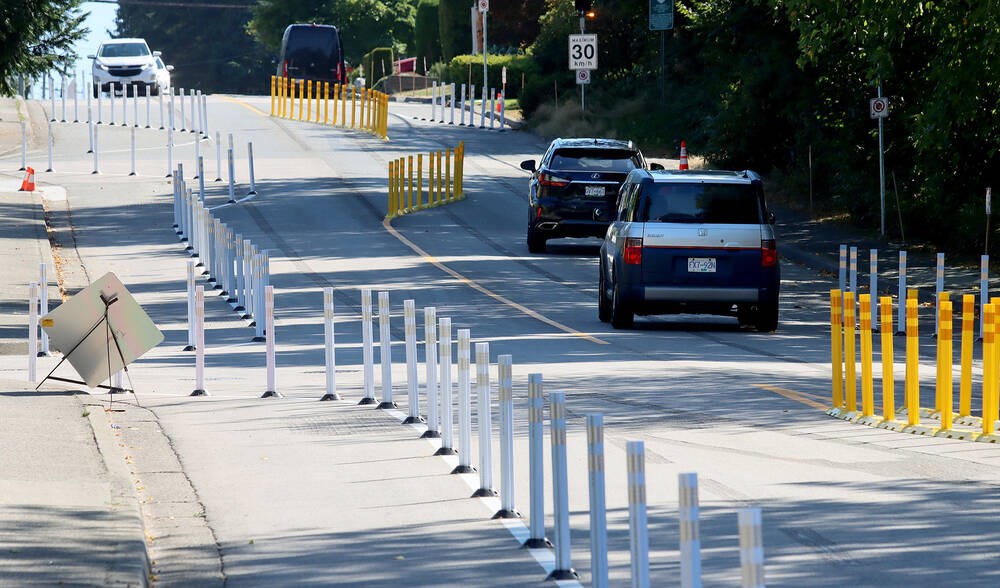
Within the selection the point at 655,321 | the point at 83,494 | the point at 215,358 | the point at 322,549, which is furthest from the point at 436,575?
the point at 655,321

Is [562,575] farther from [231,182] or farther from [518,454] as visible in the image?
[231,182]

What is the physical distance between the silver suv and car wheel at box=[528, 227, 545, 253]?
893cm

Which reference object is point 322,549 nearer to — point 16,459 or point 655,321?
point 16,459

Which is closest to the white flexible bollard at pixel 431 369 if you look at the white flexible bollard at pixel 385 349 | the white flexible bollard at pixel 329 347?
the white flexible bollard at pixel 385 349

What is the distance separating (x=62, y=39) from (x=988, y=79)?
62.5ft

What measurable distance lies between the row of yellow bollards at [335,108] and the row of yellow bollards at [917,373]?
36.2 metres

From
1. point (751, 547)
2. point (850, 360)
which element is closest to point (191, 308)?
point (850, 360)

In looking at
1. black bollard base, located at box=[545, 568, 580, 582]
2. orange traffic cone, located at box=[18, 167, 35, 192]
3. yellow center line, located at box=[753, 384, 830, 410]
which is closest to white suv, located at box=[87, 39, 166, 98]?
orange traffic cone, located at box=[18, 167, 35, 192]

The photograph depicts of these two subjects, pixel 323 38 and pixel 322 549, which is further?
pixel 323 38

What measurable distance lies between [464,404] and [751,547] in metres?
5.95

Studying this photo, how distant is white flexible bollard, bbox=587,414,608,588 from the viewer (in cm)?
733

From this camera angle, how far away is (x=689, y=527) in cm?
559

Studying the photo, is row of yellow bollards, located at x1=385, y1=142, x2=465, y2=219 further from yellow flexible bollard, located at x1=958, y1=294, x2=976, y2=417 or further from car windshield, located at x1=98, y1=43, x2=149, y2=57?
car windshield, located at x1=98, y1=43, x2=149, y2=57

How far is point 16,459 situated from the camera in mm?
10930
